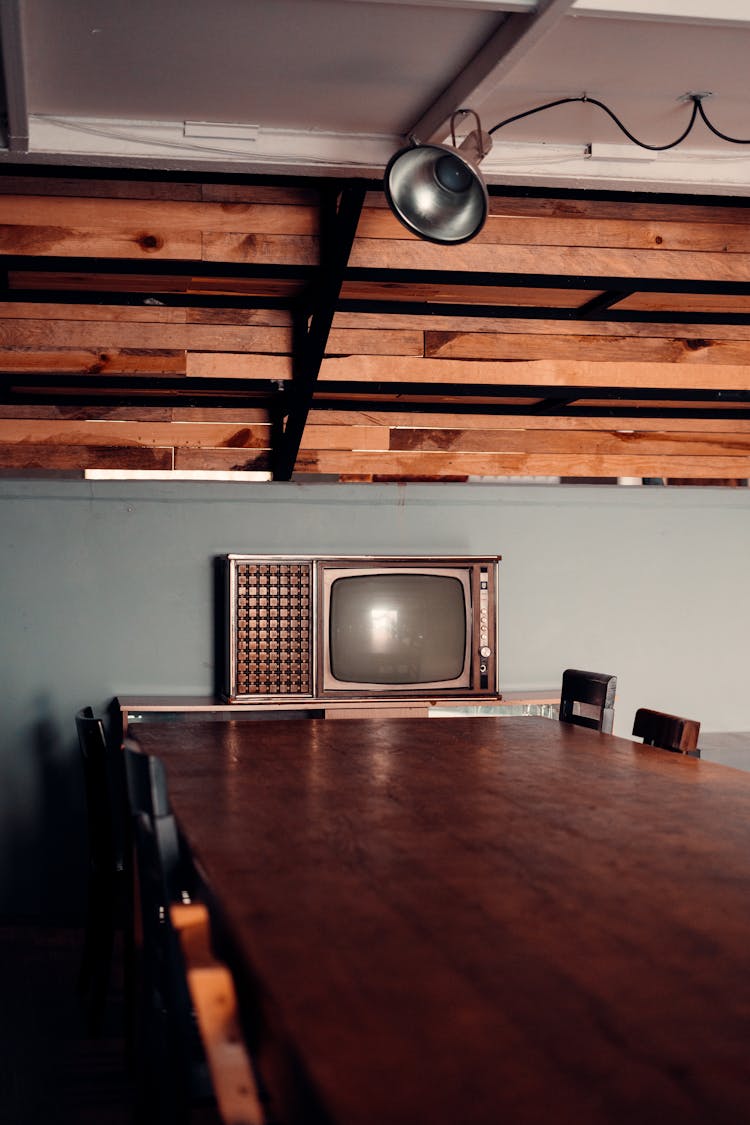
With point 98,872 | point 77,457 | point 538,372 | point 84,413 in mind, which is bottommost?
point 98,872

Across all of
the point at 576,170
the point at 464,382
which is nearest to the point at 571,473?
the point at 464,382

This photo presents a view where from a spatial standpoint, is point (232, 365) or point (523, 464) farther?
point (523, 464)

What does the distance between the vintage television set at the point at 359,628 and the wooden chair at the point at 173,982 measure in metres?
1.68

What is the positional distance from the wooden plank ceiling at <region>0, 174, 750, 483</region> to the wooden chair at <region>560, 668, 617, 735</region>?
1040 mm

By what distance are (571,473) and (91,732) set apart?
2.14 metres

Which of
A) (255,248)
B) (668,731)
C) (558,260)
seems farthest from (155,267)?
(668,731)

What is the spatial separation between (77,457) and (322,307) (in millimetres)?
1197

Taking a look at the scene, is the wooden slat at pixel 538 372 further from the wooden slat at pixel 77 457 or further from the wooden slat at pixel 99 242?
the wooden slat at pixel 77 457

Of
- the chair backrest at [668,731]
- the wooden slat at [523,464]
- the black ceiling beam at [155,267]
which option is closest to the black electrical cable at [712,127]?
the black ceiling beam at [155,267]

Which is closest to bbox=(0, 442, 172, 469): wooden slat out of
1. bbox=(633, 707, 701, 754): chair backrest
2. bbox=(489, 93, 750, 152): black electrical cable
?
bbox=(489, 93, 750, 152): black electrical cable

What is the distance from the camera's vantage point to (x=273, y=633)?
3.62 m

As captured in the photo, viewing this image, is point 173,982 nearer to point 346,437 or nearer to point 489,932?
point 489,932

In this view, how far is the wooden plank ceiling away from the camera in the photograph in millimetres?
3018

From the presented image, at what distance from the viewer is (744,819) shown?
179 cm
